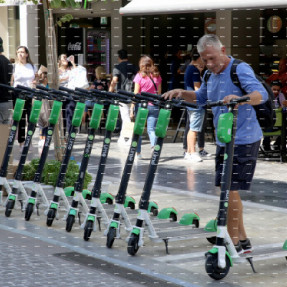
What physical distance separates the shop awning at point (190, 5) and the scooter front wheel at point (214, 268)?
254 inches

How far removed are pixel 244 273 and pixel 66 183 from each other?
3439 mm

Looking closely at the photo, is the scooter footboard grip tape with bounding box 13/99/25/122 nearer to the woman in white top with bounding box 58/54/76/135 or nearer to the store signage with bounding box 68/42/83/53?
the woman in white top with bounding box 58/54/76/135

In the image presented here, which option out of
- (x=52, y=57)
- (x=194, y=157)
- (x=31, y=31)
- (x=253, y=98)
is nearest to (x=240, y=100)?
(x=253, y=98)

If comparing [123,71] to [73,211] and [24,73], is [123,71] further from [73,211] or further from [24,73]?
[73,211]

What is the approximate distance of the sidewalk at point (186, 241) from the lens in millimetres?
5734

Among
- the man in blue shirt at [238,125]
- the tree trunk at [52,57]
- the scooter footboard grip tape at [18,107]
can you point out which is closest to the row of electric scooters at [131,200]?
the scooter footboard grip tape at [18,107]

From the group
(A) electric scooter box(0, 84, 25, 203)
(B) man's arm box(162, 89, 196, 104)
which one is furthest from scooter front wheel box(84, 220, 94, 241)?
(A) electric scooter box(0, 84, 25, 203)

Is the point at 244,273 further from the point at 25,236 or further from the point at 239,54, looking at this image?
the point at 239,54

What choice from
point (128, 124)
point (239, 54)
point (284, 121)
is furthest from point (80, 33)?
point (284, 121)

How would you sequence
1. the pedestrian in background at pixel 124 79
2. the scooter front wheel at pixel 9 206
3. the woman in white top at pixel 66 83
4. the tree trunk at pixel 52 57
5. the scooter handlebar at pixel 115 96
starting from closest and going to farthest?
1. the scooter handlebar at pixel 115 96
2. the scooter front wheel at pixel 9 206
3. the tree trunk at pixel 52 57
4. the pedestrian in background at pixel 124 79
5. the woman in white top at pixel 66 83

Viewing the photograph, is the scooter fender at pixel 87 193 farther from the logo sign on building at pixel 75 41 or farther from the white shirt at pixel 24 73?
the logo sign on building at pixel 75 41

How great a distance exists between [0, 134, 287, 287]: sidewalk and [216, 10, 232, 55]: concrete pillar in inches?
189

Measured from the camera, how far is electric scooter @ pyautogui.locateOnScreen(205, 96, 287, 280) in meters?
5.48

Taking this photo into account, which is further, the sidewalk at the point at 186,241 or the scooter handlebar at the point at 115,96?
the scooter handlebar at the point at 115,96
